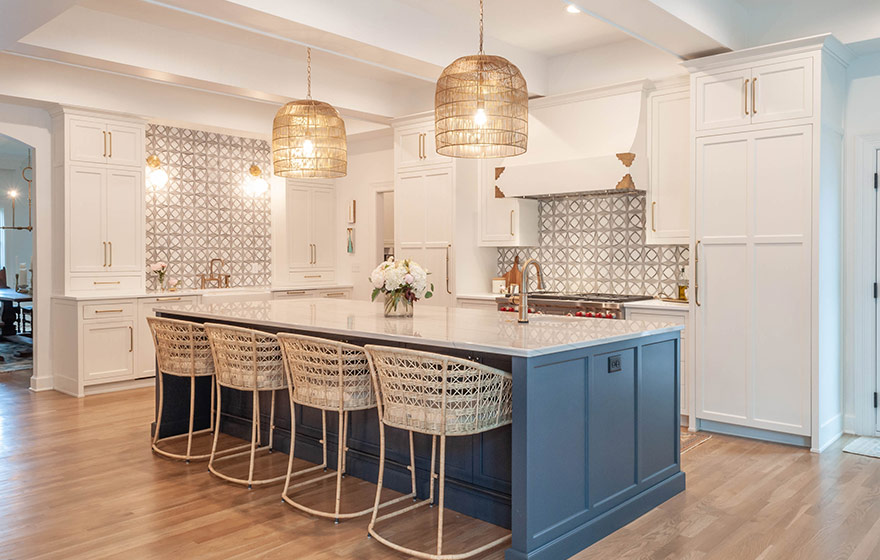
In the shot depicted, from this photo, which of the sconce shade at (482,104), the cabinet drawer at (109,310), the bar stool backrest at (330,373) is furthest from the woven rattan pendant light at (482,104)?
the cabinet drawer at (109,310)

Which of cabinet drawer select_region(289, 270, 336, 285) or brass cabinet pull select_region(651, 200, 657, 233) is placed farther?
cabinet drawer select_region(289, 270, 336, 285)

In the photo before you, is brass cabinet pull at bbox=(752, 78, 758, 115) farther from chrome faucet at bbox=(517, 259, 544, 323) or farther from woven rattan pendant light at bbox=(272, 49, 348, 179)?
woven rattan pendant light at bbox=(272, 49, 348, 179)

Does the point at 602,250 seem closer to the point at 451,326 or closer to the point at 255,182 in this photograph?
the point at 451,326

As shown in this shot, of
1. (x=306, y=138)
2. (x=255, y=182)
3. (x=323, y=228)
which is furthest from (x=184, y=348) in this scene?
(x=323, y=228)

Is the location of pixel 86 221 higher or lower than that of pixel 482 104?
lower

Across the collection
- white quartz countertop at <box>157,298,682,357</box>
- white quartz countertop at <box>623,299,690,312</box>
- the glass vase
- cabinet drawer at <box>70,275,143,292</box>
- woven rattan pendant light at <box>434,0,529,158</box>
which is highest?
woven rattan pendant light at <box>434,0,529,158</box>

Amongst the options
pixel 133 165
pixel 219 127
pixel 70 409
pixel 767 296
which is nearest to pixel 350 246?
pixel 219 127

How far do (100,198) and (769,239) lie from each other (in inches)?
226

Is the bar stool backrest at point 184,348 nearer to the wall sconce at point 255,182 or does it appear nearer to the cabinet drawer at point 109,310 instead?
the cabinet drawer at point 109,310

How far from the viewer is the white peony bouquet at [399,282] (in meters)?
3.79

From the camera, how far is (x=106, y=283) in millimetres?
6348

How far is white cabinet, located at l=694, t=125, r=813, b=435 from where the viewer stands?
4.28 metres

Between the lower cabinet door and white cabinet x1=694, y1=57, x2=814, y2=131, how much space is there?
5.33m

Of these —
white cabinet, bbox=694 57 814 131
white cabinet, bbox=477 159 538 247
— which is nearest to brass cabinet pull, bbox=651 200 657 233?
white cabinet, bbox=694 57 814 131
